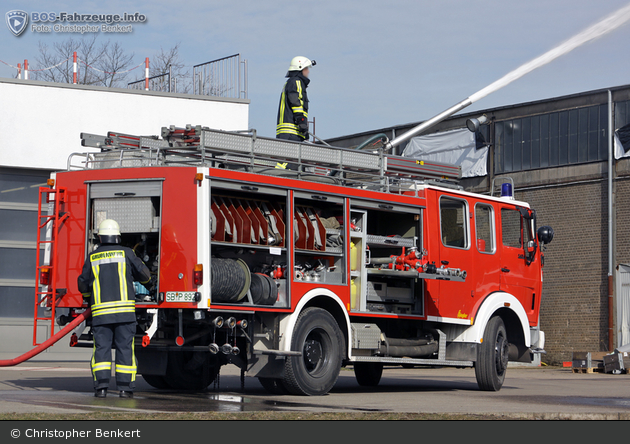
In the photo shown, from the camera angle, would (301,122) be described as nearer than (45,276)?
No

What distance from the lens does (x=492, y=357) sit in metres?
12.4

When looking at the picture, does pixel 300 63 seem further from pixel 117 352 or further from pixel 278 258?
pixel 117 352

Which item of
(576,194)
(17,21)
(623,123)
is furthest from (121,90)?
(623,123)

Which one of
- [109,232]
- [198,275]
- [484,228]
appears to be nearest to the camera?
[198,275]

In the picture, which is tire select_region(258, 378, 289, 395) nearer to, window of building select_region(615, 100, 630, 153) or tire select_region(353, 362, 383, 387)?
tire select_region(353, 362, 383, 387)

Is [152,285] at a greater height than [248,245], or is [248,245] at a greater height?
[248,245]

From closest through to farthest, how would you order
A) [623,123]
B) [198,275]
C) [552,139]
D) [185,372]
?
[198,275] → [185,372] → [623,123] → [552,139]

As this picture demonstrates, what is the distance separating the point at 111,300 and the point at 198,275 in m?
0.97

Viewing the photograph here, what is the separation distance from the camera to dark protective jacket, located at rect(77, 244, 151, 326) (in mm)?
9156

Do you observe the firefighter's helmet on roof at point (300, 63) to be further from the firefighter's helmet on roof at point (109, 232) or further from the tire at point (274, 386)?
the tire at point (274, 386)

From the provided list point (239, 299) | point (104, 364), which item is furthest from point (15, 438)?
point (239, 299)

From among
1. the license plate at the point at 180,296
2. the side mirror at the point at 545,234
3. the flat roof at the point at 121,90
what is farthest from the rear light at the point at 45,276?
the flat roof at the point at 121,90

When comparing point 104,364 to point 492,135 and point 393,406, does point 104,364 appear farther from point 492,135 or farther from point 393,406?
point 492,135

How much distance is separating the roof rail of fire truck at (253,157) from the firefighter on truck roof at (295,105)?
731 mm
